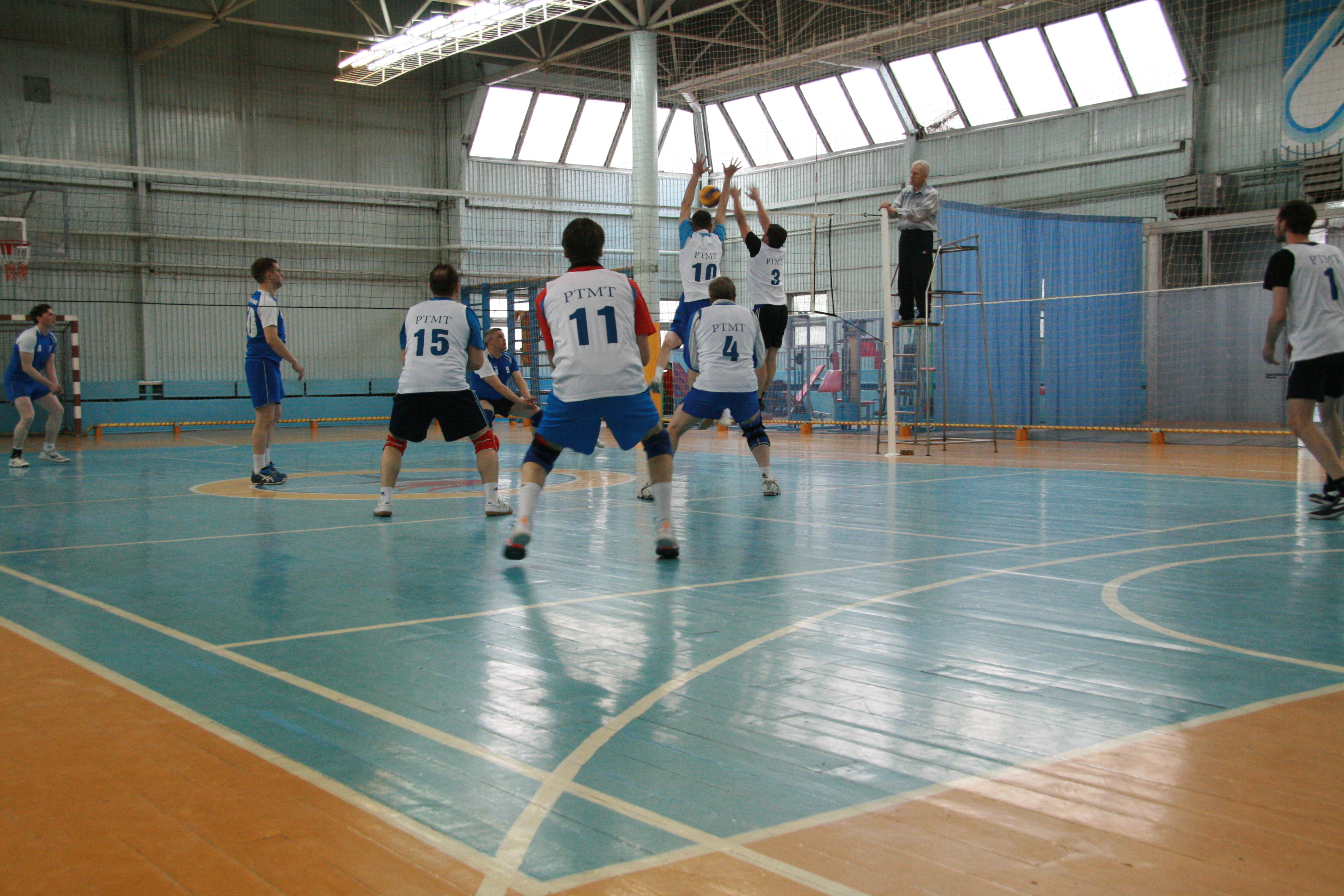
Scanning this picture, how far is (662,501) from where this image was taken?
209 inches

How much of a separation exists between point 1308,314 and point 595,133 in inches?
899

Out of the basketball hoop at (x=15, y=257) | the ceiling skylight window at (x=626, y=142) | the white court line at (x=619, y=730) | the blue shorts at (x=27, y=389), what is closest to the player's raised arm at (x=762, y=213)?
the white court line at (x=619, y=730)

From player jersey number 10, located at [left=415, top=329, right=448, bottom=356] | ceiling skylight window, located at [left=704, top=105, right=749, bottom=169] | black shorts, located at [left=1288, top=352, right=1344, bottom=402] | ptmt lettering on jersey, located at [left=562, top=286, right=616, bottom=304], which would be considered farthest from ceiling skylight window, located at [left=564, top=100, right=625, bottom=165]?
ptmt lettering on jersey, located at [left=562, top=286, right=616, bottom=304]

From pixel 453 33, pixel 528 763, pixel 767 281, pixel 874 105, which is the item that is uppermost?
pixel 874 105

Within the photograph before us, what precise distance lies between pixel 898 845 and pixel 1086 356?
54.3 feet

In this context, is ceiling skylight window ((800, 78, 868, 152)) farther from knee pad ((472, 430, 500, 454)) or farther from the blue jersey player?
knee pad ((472, 430, 500, 454))

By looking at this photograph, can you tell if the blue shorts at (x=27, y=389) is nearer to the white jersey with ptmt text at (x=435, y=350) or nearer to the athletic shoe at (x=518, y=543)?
the white jersey with ptmt text at (x=435, y=350)

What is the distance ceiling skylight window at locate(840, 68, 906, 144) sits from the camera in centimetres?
2438

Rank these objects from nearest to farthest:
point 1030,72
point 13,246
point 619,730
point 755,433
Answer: point 619,730 → point 755,433 → point 13,246 → point 1030,72

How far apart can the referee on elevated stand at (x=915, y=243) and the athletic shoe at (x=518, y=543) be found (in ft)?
22.5

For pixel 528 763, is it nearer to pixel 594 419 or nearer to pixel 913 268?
pixel 594 419

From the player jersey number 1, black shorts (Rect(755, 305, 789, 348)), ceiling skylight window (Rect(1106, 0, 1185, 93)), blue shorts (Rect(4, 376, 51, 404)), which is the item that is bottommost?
blue shorts (Rect(4, 376, 51, 404))

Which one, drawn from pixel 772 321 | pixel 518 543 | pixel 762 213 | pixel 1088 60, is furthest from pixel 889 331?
pixel 1088 60

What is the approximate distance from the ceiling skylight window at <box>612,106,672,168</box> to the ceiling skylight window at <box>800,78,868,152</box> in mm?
3821
